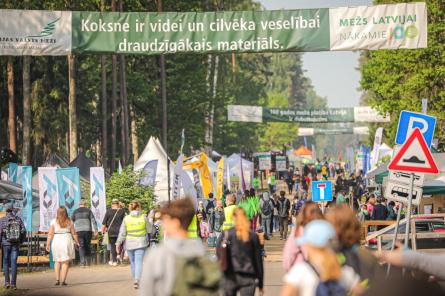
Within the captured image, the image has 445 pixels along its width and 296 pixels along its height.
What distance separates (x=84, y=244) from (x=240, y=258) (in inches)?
603

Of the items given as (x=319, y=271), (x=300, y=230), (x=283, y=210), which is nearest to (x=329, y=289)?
(x=319, y=271)

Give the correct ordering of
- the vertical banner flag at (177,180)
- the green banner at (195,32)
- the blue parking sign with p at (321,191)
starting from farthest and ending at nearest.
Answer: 1. the blue parking sign with p at (321,191)
2. the vertical banner flag at (177,180)
3. the green banner at (195,32)

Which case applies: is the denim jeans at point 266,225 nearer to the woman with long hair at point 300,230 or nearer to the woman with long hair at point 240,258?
the woman with long hair at point 240,258

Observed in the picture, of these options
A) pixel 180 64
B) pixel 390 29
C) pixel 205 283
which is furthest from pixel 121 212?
pixel 180 64

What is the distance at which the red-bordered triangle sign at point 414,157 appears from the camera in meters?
15.1

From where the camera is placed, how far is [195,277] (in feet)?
26.3

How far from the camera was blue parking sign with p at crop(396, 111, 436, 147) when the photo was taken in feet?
51.3

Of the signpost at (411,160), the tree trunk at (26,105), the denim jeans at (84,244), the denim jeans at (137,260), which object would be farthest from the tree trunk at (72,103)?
the signpost at (411,160)

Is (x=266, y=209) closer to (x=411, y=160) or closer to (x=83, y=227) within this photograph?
(x=83, y=227)

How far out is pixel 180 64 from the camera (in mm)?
59875

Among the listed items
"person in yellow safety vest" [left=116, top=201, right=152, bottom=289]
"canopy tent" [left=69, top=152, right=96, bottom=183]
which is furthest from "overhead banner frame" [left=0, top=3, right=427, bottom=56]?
"canopy tent" [left=69, top=152, right=96, bottom=183]

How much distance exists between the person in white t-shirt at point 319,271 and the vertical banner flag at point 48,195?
19.1 metres

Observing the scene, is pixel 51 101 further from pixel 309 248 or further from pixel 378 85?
pixel 309 248

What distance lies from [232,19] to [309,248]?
20808 millimetres
